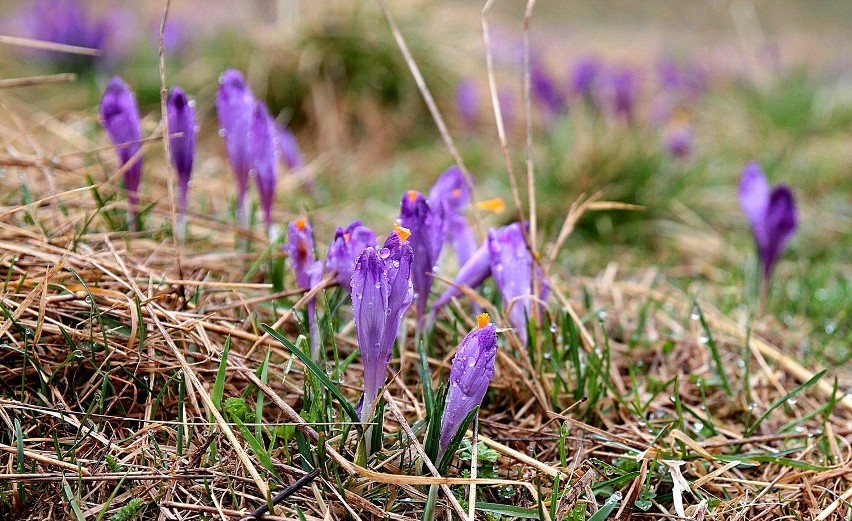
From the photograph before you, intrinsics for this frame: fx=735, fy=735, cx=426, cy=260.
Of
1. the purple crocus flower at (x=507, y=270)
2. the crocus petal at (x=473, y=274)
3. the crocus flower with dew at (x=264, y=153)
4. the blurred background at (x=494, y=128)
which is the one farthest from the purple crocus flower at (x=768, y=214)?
the crocus flower with dew at (x=264, y=153)

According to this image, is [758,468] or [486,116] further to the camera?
[486,116]

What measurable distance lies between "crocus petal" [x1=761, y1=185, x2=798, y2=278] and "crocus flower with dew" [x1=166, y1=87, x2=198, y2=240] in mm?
1699

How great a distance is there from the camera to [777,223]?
2270 mm

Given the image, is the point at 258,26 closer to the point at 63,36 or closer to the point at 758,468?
the point at 63,36

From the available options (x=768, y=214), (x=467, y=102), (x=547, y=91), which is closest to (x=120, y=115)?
(x=768, y=214)

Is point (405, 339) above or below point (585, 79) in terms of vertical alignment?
below

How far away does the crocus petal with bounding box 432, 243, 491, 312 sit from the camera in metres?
1.69

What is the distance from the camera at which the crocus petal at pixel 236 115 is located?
1879mm

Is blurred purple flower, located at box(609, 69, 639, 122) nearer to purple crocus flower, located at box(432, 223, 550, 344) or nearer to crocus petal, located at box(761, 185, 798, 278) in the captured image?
crocus petal, located at box(761, 185, 798, 278)

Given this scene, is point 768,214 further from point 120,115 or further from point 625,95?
point 625,95

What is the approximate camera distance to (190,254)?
6.46 feet

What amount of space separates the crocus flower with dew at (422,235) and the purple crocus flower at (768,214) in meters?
→ 1.22

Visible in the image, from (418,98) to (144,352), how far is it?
3812mm

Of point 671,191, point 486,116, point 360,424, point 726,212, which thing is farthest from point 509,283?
point 486,116
